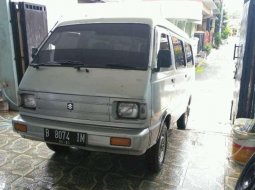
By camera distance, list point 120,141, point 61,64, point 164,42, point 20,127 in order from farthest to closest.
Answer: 1. point 164,42
2. point 61,64
3. point 20,127
4. point 120,141

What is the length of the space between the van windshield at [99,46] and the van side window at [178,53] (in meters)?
1.11

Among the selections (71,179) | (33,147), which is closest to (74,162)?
(71,179)

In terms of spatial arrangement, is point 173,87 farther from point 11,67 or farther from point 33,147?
point 11,67

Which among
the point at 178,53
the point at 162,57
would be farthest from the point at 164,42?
the point at 178,53

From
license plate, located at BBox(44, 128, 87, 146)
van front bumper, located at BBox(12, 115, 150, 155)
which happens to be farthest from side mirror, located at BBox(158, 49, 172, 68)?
license plate, located at BBox(44, 128, 87, 146)

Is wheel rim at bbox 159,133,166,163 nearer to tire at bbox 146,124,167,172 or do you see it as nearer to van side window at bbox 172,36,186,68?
tire at bbox 146,124,167,172

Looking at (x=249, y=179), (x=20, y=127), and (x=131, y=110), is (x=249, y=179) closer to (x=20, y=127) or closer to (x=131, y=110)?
(x=131, y=110)

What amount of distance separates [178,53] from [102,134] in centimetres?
234

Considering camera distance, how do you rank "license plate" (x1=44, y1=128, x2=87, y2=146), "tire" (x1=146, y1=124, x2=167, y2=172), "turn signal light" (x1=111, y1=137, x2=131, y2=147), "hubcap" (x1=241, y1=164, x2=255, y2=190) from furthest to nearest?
"tire" (x1=146, y1=124, x2=167, y2=172) < "license plate" (x1=44, y1=128, x2=87, y2=146) < "turn signal light" (x1=111, y1=137, x2=131, y2=147) < "hubcap" (x1=241, y1=164, x2=255, y2=190)

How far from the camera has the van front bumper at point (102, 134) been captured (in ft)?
9.49

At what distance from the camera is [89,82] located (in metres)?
3.10

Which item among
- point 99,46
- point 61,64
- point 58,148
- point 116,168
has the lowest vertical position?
point 116,168

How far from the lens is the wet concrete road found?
342cm

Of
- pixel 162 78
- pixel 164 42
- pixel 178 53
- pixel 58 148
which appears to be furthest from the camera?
pixel 178 53
